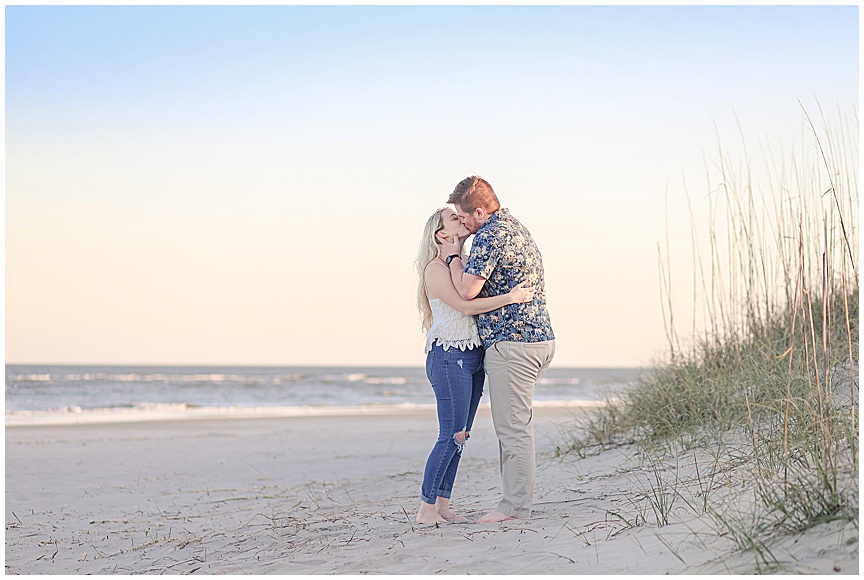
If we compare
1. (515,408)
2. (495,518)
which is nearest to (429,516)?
(495,518)

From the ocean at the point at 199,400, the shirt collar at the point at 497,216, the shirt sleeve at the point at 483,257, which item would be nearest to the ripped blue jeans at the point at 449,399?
the shirt sleeve at the point at 483,257

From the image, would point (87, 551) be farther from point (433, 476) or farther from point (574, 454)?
point (574, 454)

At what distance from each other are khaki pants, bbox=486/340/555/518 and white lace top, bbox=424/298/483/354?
0.41ft

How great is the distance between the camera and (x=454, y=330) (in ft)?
13.5

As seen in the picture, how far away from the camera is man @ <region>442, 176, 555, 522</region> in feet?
13.2

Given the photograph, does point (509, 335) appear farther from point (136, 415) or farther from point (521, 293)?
point (136, 415)

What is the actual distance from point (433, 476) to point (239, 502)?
252 centimetres

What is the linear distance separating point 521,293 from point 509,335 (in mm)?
217

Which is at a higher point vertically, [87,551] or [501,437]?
[501,437]

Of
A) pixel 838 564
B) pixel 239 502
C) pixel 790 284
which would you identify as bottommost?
pixel 239 502

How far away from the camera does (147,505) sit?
6082 millimetres

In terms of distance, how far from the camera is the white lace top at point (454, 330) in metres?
4.12

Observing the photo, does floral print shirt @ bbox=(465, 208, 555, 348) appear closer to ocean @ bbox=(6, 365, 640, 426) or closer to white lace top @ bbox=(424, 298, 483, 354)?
white lace top @ bbox=(424, 298, 483, 354)

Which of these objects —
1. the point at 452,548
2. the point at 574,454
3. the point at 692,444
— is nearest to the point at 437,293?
the point at 452,548
